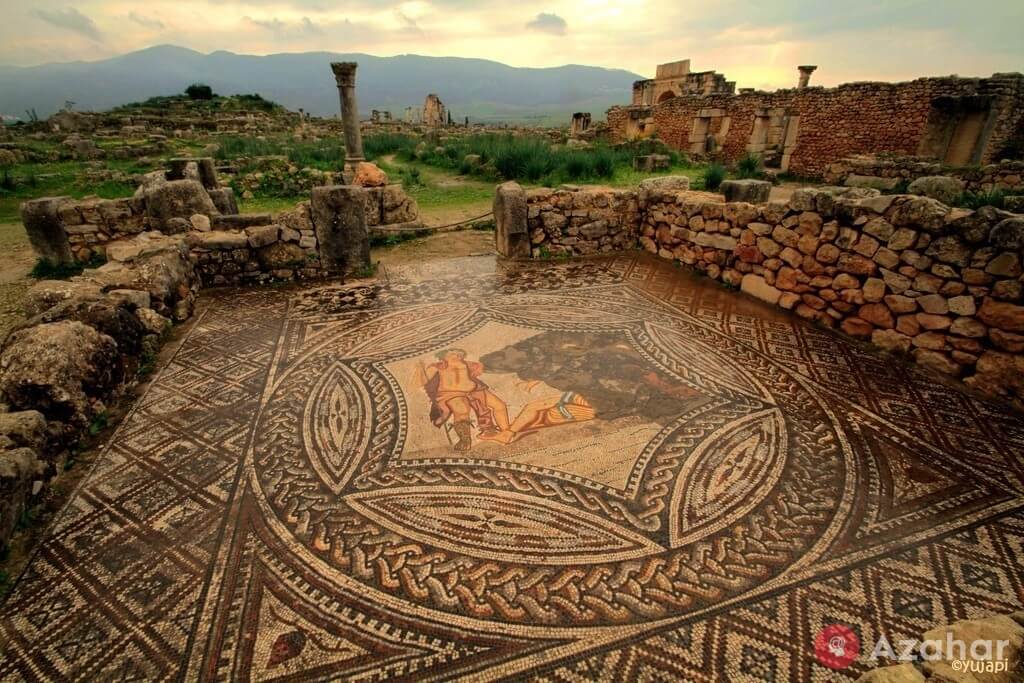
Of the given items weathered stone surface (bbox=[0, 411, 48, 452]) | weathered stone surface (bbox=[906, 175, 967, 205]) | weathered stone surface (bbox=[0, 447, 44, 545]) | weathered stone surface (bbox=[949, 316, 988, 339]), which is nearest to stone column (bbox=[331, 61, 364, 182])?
weathered stone surface (bbox=[0, 411, 48, 452])

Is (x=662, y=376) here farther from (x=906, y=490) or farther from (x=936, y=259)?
(x=936, y=259)

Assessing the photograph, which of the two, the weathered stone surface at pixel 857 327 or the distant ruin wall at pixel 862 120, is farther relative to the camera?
the distant ruin wall at pixel 862 120

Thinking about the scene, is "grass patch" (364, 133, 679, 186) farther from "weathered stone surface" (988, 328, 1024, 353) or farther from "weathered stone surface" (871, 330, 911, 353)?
"weathered stone surface" (988, 328, 1024, 353)

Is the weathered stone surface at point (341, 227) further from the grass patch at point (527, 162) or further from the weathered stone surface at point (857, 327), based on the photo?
the grass patch at point (527, 162)

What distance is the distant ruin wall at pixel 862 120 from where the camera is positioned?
1235 cm

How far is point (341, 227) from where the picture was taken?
6.17 metres

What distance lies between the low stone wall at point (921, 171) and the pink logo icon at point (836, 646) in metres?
10.9

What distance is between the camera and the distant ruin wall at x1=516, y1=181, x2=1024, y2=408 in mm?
3514

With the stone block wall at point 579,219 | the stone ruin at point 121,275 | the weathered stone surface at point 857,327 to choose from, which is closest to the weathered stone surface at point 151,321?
the stone ruin at point 121,275

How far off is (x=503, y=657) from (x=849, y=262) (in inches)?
183

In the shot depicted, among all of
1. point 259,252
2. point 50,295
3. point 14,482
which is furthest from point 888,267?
point 50,295

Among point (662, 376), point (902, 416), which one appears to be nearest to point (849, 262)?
point (902, 416)

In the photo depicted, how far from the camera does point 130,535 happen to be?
97.4 inches

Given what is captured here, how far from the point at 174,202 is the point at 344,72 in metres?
6.04
